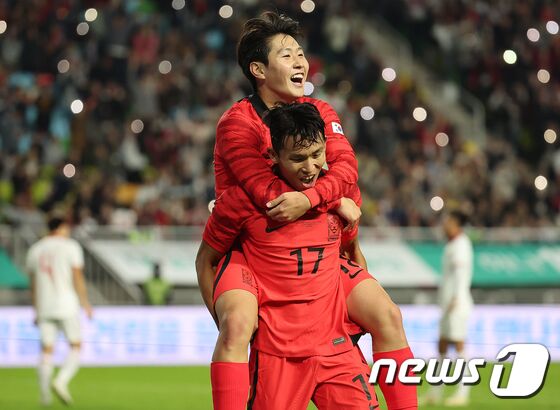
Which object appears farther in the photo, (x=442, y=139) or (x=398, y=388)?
(x=442, y=139)

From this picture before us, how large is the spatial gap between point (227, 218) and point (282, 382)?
0.83m

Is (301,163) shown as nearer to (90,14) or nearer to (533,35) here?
(90,14)

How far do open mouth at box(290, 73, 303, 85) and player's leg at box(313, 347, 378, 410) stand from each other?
1392 millimetres

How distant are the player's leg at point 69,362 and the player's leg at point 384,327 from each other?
8.03 metres

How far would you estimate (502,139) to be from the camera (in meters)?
23.6

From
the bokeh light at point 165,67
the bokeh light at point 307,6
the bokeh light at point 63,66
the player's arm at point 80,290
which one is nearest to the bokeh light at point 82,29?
the bokeh light at point 63,66

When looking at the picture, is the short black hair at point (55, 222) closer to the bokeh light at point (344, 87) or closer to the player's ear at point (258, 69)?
the player's ear at point (258, 69)

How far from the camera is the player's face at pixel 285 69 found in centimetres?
606

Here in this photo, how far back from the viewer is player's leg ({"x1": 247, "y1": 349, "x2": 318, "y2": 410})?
5699 millimetres

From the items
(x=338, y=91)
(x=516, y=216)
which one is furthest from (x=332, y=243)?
(x=338, y=91)

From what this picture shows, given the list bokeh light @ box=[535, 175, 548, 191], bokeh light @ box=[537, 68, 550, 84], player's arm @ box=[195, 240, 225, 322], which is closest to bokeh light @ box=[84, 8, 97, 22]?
bokeh light @ box=[535, 175, 548, 191]

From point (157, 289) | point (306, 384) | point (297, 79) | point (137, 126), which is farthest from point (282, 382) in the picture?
point (137, 126)

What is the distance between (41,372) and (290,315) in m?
8.38

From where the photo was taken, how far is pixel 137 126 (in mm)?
21250
